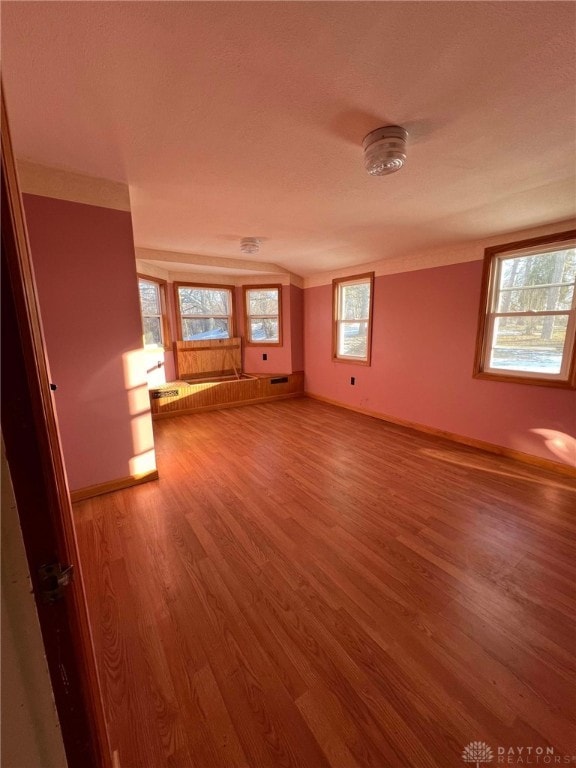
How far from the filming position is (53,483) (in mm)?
535

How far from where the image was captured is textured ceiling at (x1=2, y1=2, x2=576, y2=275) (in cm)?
101

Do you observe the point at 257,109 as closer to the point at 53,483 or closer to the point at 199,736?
the point at 53,483

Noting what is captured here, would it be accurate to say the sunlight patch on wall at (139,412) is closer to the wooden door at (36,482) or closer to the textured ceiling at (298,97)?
the textured ceiling at (298,97)

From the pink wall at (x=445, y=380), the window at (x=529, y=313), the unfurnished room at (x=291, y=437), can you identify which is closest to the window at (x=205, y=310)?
the unfurnished room at (x=291, y=437)

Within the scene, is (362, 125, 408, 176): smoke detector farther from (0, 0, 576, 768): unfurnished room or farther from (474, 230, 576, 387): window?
(474, 230, 576, 387): window

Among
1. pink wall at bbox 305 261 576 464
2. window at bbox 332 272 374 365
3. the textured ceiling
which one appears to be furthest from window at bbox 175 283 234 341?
the textured ceiling

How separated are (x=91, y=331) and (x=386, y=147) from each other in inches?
92.7

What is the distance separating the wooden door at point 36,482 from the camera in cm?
47

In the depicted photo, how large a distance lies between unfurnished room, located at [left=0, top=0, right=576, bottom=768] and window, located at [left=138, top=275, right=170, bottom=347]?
100 centimetres

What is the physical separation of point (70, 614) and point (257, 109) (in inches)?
78.2

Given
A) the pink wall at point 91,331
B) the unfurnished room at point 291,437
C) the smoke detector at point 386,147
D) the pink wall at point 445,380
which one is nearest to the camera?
the unfurnished room at point 291,437

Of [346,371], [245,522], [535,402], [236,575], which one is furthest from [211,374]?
[535,402]

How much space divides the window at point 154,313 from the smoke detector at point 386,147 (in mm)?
3948

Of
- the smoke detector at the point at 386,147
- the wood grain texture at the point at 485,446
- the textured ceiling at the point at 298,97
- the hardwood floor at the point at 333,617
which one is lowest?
the hardwood floor at the point at 333,617
